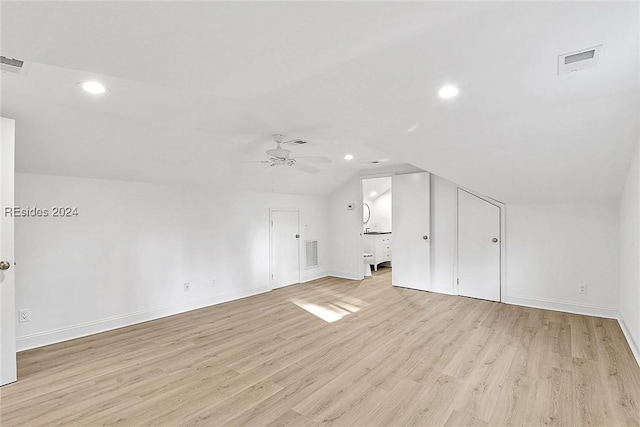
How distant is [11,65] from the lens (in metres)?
1.98

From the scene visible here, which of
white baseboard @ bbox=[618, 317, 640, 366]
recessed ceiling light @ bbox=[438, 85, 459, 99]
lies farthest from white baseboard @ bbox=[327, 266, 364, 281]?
recessed ceiling light @ bbox=[438, 85, 459, 99]

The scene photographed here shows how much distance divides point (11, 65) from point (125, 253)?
2468 millimetres

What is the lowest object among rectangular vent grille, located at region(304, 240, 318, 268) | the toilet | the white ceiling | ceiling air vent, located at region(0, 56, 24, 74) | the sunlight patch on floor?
the sunlight patch on floor

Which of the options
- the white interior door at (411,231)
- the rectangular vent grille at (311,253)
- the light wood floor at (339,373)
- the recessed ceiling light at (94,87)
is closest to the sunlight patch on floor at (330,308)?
the light wood floor at (339,373)

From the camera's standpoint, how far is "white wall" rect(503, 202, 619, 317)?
13.3ft

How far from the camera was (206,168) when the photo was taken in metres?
4.27

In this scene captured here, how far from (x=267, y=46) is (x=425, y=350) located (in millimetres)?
3041

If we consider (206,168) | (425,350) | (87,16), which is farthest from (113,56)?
(425,350)

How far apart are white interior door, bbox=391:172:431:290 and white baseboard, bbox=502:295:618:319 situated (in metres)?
1.33

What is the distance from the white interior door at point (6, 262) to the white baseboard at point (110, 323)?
0.78 m

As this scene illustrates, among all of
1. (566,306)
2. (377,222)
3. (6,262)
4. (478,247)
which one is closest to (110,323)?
(6,262)

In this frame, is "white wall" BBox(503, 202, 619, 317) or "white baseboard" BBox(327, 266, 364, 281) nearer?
"white wall" BBox(503, 202, 619, 317)

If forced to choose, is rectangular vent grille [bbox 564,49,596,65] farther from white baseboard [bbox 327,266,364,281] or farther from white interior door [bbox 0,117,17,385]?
white baseboard [bbox 327,266,364,281]

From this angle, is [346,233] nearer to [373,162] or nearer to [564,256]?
[373,162]
